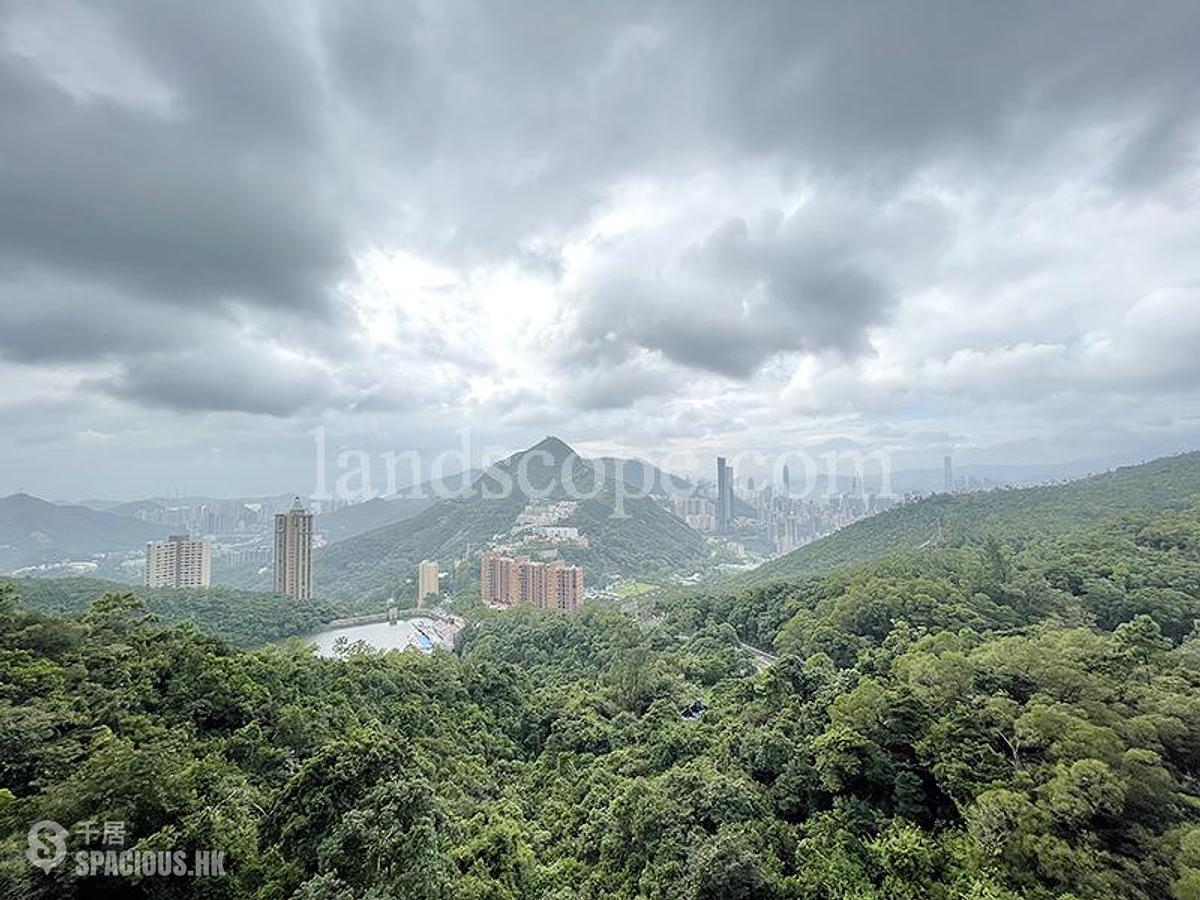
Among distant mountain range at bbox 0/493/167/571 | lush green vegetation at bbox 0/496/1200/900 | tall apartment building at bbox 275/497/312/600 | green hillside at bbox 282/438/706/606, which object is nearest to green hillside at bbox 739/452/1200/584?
green hillside at bbox 282/438/706/606

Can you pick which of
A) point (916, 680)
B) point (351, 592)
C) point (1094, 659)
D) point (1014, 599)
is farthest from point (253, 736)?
point (351, 592)

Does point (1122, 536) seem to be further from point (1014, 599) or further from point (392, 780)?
point (392, 780)

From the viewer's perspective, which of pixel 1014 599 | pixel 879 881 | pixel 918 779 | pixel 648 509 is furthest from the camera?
pixel 648 509

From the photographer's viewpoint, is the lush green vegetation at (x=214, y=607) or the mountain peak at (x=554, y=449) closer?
the lush green vegetation at (x=214, y=607)

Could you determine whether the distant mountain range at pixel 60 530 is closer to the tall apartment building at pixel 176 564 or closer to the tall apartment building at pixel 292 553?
the tall apartment building at pixel 176 564

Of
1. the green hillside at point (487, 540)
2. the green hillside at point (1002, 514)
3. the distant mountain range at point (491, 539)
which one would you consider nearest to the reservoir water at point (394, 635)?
the green hillside at point (487, 540)

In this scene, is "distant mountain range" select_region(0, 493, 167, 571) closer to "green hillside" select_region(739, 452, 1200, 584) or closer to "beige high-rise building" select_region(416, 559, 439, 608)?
"beige high-rise building" select_region(416, 559, 439, 608)
